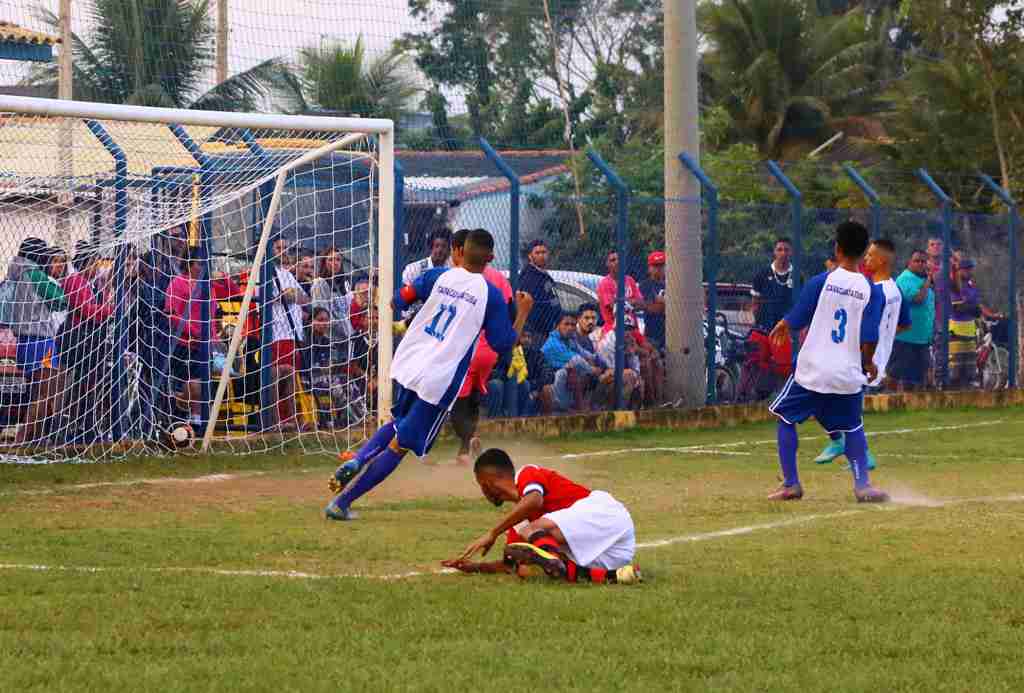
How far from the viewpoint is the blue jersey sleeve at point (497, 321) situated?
10.2 metres

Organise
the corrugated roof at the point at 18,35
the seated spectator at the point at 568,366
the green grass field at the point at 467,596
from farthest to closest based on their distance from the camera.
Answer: the seated spectator at the point at 568,366 < the corrugated roof at the point at 18,35 < the green grass field at the point at 467,596

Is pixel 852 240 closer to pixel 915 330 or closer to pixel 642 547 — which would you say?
pixel 642 547

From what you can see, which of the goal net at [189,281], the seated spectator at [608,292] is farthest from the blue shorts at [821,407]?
the seated spectator at [608,292]

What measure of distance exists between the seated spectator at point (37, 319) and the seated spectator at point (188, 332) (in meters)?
1.04

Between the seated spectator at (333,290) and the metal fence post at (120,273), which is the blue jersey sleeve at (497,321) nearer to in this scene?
the metal fence post at (120,273)

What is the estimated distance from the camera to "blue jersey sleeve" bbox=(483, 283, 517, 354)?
10203 millimetres

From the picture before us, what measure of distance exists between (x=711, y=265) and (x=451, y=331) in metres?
8.35

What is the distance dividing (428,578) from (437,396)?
2.57 m

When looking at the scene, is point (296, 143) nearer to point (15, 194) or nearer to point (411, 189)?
point (411, 189)

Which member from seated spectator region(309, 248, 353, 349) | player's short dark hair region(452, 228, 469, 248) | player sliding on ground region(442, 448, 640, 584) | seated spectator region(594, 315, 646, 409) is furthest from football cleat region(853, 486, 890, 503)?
seated spectator region(594, 315, 646, 409)

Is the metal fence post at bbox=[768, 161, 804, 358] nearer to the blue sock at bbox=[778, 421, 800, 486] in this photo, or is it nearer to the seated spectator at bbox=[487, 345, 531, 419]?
the seated spectator at bbox=[487, 345, 531, 419]

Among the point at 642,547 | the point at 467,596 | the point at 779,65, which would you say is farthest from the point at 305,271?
the point at 779,65

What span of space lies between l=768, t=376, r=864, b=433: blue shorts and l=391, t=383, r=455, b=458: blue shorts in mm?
2603

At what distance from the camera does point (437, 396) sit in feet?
33.0
